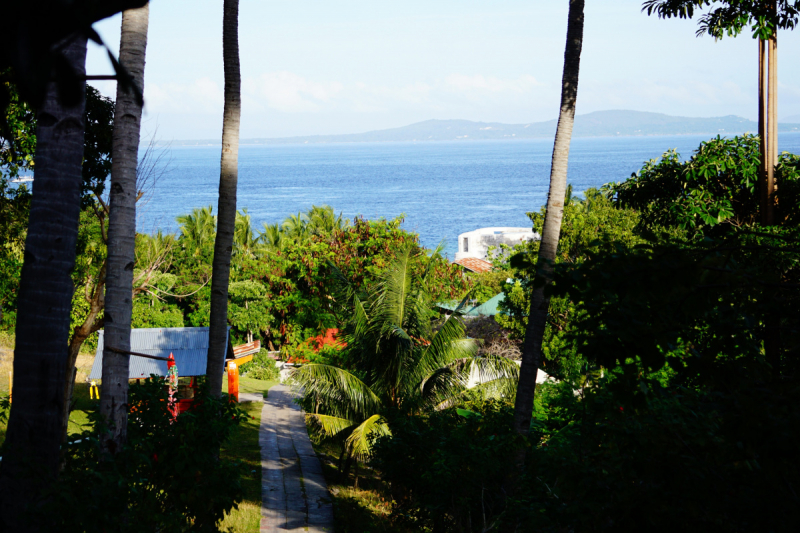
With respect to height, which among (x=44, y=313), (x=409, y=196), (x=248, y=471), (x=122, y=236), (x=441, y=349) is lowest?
(x=248, y=471)

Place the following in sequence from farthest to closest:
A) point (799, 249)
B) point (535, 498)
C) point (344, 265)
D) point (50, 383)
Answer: point (344, 265) → point (535, 498) → point (50, 383) → point (799, 249)

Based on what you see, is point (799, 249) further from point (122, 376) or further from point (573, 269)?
point (122, 376)

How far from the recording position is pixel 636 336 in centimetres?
316

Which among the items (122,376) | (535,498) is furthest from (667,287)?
(122,376)

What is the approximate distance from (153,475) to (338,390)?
7231 mm

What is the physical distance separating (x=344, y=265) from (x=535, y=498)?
21382 mm

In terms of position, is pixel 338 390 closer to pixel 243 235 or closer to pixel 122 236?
pixel 122 236

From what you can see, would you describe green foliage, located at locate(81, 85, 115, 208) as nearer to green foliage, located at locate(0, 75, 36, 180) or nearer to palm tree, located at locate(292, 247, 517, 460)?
green foliage, located at locate(0, 75, 36, 180)

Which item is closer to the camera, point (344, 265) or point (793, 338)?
point (793, 338)

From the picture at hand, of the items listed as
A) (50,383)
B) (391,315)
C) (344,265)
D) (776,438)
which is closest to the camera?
(776,438)

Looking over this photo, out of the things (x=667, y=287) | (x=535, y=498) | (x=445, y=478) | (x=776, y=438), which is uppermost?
(x=667, y=287)

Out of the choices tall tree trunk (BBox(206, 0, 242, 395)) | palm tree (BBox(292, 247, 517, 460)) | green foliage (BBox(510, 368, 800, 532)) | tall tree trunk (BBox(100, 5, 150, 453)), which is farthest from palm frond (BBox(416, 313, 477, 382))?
green foliage (BBox(510, 368, 800, 532))

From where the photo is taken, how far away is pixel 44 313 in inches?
157

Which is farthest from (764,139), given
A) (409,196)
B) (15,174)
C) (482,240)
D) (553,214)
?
(409,196)
